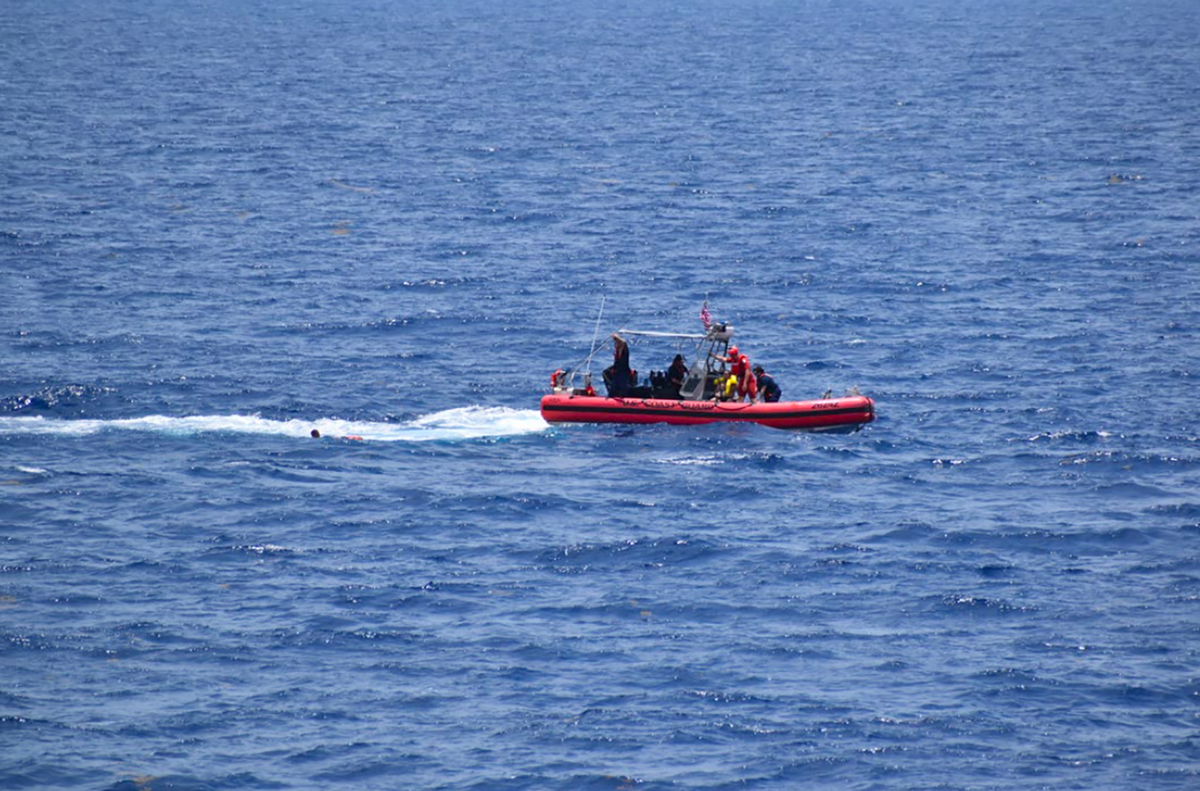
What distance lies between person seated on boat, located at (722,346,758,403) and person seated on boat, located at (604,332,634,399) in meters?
2.49

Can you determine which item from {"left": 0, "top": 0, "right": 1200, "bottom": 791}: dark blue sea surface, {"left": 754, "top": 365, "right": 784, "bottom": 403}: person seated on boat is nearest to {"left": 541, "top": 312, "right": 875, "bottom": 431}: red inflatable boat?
{"left": 754, "top": 365, "right": 784, "bottom": 403}: person seated on boat

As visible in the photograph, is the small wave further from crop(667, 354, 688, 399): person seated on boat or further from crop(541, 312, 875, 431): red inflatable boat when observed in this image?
crop(667, 354, 688, 399): person seated on boat

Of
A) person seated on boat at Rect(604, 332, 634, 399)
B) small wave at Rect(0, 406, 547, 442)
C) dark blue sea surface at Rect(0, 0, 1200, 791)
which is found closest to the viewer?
dark blue sea surface at Rect(0, 0, 1200, 791)

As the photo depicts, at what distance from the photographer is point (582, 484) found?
3884 centimetres

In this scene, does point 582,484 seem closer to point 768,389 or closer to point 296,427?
point 768,389

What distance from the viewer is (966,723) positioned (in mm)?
27625

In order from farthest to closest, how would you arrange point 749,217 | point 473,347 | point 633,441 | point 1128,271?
point 749,217 < point 1128,271 < point 473,347 < point 633,441

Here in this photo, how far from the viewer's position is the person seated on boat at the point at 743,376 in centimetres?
4231

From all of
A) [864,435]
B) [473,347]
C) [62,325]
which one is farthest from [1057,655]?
[62,325]

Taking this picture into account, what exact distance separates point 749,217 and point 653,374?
31.1 meters

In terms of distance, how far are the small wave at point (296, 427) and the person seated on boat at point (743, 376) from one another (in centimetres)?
487

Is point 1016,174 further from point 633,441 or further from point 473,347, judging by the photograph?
point 633,441

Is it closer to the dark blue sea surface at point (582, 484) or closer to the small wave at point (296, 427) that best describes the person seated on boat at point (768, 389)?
the dark blue sea surface at point (582, 484)

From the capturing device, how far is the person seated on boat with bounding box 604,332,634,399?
138 ft
